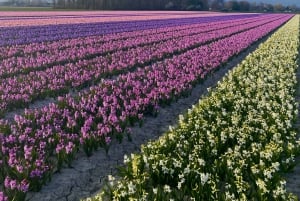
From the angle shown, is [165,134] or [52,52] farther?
[52,52]

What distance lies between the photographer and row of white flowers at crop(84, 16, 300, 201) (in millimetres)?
6270

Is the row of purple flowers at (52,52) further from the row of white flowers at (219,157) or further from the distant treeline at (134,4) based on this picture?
the distant treeline at (134,4)

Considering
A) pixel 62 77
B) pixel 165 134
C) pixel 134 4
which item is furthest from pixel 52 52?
pixel 134 4

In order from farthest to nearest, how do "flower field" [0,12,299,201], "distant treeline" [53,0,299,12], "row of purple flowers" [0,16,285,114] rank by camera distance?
1. "distant treeline" [53,0,299,12]
2. "row of purple flowers" [0,16,285,114]
3. "flower field" [0,12,299,201]

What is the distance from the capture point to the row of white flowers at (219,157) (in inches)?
247

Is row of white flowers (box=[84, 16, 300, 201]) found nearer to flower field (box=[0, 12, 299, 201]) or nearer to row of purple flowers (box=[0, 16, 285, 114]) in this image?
flower field (box=[0, 12, 299, 201])

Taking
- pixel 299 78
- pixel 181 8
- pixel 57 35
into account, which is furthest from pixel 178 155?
pixel 181 8

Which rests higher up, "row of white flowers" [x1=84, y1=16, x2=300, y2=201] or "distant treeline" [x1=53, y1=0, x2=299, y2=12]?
"distant treeline" [x1=53, y1=0, x2=299, y2=12]

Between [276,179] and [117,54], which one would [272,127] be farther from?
[117,54]

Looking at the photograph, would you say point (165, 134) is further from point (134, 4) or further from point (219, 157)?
point (134, 4)

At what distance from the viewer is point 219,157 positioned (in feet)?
24.2

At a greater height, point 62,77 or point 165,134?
point 165,134

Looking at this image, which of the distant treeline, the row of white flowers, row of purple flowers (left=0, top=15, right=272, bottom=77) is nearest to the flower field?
the row of white flowers

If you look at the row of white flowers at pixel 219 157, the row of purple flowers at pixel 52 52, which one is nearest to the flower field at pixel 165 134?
the row of white flowers at pixel 219 157
